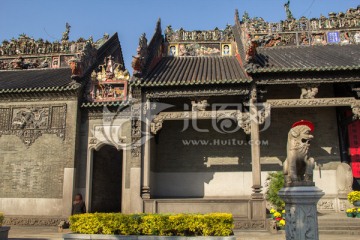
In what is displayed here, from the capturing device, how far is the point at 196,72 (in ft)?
41.5

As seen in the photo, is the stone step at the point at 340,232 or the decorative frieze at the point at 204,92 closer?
the stone step at the point at 340,232

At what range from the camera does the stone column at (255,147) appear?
1057 cm

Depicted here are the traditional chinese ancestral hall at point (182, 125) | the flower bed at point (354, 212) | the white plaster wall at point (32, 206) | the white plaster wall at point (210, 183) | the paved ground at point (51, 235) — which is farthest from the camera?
the white plaster wall at point (210, 183)

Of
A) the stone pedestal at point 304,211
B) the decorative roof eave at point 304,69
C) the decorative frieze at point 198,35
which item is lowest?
the stone pedestal at point 304,211

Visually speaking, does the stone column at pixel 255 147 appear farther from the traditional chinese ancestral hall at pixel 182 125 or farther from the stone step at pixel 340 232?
the stone step at pixel 340 232

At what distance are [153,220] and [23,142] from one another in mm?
7147

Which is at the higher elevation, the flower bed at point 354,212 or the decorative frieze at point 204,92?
the decorative frieze at point 204,92

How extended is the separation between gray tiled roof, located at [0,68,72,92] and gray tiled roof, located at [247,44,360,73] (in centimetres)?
711

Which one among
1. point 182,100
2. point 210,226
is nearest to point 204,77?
point 182,100

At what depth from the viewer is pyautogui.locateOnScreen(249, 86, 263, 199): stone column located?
10570 millimetres

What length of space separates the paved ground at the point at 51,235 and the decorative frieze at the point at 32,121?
9.93 ft

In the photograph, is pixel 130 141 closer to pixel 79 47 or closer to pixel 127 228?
pixel 127 228

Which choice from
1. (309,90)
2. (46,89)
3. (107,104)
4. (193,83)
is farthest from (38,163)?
(309,90)

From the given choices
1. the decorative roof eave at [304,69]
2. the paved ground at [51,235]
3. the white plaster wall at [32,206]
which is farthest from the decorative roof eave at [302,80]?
the white plaster wall at [32,206]
